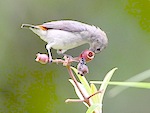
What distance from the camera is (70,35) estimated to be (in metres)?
0.89

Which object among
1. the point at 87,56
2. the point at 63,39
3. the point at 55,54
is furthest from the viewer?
the point at 55,54

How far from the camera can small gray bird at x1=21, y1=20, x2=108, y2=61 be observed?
0.80 meters

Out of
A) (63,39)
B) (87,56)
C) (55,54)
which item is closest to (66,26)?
(63,39)

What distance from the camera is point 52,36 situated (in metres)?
0.85

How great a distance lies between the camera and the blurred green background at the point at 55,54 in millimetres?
3002

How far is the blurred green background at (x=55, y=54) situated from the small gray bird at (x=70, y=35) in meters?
→ 2.04

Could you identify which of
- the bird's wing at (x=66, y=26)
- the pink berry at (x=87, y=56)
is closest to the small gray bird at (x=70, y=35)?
the bird's wing at (x=66, y=26)

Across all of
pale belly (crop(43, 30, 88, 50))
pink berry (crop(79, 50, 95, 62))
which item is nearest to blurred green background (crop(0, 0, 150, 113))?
pale belly (crop(43, 30, 88, 50))

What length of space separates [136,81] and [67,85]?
8.47ft

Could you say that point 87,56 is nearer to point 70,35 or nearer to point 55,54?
point 70,35

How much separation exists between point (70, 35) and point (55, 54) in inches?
82.0

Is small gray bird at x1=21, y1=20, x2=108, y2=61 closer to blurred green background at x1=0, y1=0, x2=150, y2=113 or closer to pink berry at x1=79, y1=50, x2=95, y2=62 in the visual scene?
pink berry at x1=79, y1=50, x2=95, y2=62

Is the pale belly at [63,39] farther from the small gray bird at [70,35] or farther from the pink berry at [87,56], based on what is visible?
the pink berry at [87,56]

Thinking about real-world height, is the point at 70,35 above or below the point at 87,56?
above
